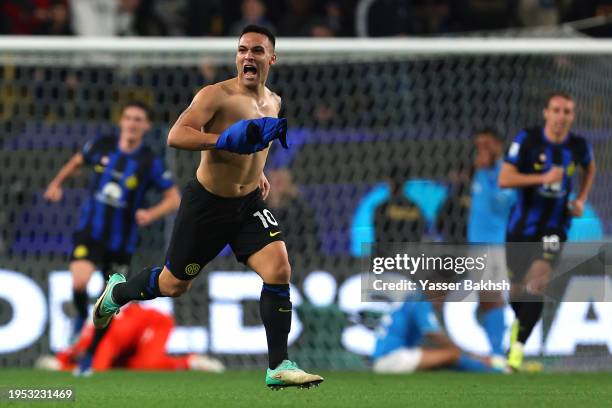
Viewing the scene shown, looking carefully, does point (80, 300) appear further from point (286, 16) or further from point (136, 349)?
point (286, 16)

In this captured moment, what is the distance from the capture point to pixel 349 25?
15977 mm

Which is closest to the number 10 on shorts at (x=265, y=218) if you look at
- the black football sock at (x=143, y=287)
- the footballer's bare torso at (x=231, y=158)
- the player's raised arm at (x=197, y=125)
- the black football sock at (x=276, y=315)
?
the footballer's bare torso at (x=231, y=158)

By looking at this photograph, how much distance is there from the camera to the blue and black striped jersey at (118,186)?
11.0 m

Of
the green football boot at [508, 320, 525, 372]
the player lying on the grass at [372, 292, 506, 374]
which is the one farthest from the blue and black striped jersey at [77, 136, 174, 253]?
the green football boot at [508, 320, 525, 372]

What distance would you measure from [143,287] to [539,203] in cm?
370

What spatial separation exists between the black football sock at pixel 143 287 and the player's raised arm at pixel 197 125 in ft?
3.31

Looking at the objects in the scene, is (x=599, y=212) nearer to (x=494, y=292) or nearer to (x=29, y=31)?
(x=494, y=292)

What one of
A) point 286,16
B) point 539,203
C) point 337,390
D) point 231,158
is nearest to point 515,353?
point 539,203

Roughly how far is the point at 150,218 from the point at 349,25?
19.9ft

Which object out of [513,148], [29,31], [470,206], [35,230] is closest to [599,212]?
[470,206]

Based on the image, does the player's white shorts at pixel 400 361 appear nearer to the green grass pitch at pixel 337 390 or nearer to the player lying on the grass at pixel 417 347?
the player lying on the grass at pixel 417 347

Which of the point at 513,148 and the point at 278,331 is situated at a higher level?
the point at 513,148

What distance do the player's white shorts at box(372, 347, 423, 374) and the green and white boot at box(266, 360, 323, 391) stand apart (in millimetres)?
3855

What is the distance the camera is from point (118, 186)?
11.1 meters
